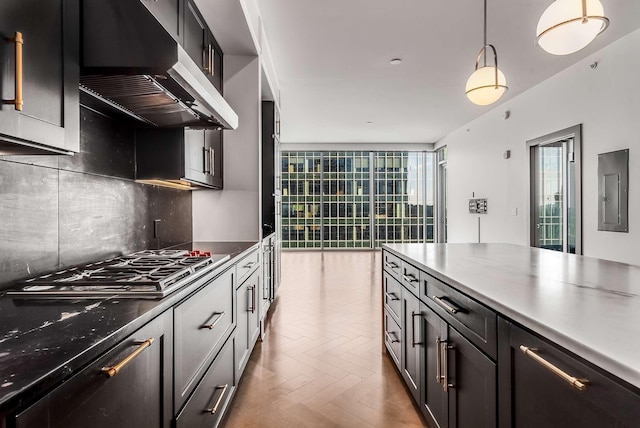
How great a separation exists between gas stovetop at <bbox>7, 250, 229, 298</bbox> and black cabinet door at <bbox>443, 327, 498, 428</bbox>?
42.4 inches

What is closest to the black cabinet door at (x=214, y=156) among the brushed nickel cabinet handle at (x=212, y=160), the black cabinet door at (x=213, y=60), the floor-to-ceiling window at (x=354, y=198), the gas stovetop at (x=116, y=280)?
the brushed nickel cabinet handle at (x=212, y=160)

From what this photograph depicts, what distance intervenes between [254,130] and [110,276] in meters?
2.10

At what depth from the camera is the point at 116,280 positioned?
4.31 feet

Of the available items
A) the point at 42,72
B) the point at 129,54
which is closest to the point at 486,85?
the point at 129,54

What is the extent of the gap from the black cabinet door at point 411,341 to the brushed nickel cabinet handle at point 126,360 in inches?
53.8

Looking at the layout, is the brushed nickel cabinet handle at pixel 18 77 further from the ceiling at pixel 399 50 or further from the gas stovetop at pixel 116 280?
the ceiling at pixel 399 50

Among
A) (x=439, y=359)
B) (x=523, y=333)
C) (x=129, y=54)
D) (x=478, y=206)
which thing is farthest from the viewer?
(x=478, y=206)

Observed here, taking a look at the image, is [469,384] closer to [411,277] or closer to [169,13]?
[411,277]

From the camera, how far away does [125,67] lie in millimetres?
1312

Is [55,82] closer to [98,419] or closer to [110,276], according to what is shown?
[110,276]

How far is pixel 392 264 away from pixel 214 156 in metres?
1.62

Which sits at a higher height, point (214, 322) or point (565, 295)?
point (565, 295)

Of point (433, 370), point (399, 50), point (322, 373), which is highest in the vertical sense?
point (399, 50)

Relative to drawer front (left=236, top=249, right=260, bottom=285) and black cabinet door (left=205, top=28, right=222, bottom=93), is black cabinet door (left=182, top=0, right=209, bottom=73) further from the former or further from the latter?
drawer front (left=236, top=249, right=260, bottom=285)
